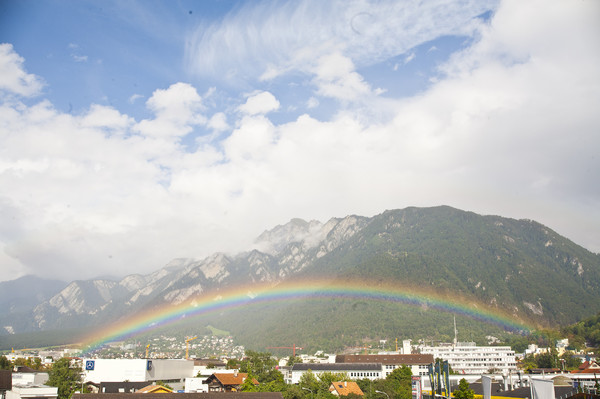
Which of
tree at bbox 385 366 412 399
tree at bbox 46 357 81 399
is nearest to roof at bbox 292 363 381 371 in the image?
tree at bbox 385 366 412 399

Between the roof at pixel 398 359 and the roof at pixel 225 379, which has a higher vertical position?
the roof at pixel 225 379

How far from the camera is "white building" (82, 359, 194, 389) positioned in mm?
82125

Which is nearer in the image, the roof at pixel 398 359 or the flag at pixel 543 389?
the flag at pixel 543 389

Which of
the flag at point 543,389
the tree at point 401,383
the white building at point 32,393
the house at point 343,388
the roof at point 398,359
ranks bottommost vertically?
the roof at point 398,359

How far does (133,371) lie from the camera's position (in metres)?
82.2

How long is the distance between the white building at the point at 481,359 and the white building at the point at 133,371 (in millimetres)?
78147

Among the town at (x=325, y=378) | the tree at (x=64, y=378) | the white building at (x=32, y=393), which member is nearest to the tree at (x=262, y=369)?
the town at (x=325, y=378)

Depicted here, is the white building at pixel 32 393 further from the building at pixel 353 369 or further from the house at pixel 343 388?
the building at pixel 353 369

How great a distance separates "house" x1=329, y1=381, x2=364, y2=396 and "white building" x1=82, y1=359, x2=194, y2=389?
3326 cm

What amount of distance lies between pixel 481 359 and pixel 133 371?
323 feet

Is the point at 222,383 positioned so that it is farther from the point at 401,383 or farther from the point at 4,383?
the point at 4,383

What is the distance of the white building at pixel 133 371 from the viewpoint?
8212 cm

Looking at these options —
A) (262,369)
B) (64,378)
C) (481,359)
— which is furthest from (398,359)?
(64,378)

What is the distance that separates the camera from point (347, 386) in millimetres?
70875
